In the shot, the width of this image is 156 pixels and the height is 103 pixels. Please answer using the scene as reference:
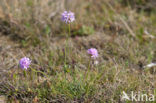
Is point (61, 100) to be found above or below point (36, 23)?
below

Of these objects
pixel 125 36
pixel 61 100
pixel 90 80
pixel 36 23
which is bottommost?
pixel 61 100

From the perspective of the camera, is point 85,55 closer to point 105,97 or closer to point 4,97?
point 105,97

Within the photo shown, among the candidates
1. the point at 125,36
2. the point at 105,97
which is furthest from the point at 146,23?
the point at 105,97

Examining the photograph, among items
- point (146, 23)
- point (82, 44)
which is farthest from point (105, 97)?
point (146, 23)

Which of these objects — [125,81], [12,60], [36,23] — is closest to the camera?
[125,81]

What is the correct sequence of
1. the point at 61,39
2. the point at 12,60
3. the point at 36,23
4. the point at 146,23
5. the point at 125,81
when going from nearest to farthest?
the point at 125,81
the point at 12,60
the point at 36,23
the point at 61,39
the point at 146,23

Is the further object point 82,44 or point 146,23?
point 146,23
